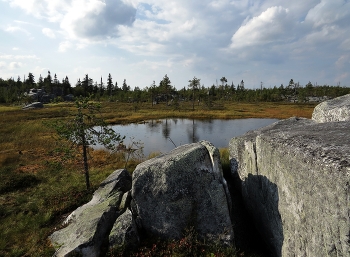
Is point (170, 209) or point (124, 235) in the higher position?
point (170, 209)

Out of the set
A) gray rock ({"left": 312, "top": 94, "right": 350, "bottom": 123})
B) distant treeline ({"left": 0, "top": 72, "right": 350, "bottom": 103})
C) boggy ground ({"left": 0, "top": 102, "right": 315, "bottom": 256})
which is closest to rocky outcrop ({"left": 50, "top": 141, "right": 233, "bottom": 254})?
boggy ground ({"left": 0, "top": 102, "right": 315, "bottom": 256})

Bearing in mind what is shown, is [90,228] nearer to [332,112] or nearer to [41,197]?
[41,197]

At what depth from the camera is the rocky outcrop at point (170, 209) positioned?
27.2ft

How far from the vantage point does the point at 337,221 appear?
497 cm

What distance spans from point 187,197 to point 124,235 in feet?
9.00

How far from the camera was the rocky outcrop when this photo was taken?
8.28 metres

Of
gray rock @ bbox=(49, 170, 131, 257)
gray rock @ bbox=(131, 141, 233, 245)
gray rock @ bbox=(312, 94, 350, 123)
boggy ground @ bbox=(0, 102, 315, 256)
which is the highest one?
gray rock @ bbox=(312, 94, 350, 123)

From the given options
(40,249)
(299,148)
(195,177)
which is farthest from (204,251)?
(40,249)

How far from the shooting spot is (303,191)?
20.2 feet

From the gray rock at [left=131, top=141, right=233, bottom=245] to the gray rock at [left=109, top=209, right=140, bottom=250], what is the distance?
0.63 m

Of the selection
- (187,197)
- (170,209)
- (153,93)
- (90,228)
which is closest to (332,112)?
(187,197)

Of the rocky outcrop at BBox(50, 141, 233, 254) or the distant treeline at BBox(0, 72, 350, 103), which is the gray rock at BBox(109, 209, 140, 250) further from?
the distant treeline at BBox(0, 72, 350, 103)

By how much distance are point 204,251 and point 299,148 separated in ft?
15.6

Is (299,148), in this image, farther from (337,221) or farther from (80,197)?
(80,197)
